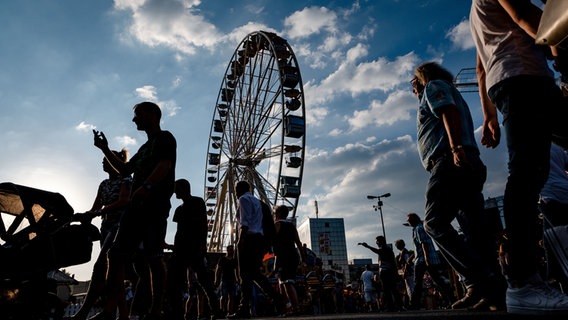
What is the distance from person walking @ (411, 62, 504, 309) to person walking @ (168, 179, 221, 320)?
2.46 metres

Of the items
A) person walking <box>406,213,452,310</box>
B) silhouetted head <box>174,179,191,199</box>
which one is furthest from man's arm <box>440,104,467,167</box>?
person walking <box>406,213,452,310</box>

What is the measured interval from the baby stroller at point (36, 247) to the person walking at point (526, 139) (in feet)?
9.62

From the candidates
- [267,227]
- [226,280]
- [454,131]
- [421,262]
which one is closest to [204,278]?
[267,227]

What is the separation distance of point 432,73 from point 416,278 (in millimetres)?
4179

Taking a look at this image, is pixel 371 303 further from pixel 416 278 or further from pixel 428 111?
pixel 428 111

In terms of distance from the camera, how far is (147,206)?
288cm

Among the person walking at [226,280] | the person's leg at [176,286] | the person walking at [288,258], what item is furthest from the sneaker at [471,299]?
the person walking at [226,280]

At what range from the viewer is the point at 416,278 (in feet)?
20.1

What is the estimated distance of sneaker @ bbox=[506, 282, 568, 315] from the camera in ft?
5.57

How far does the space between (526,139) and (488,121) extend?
2.06 ft

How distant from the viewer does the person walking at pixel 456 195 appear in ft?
8.43

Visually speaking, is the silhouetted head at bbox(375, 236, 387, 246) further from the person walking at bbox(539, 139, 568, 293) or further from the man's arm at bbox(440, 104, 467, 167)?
the man's arm at bbox(440, 104, 467, 167)

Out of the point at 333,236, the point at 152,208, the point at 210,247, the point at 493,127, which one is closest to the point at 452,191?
the point at 493,127

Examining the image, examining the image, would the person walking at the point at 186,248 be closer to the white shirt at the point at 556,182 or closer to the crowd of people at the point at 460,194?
the crowd of people at the point at 460,194
